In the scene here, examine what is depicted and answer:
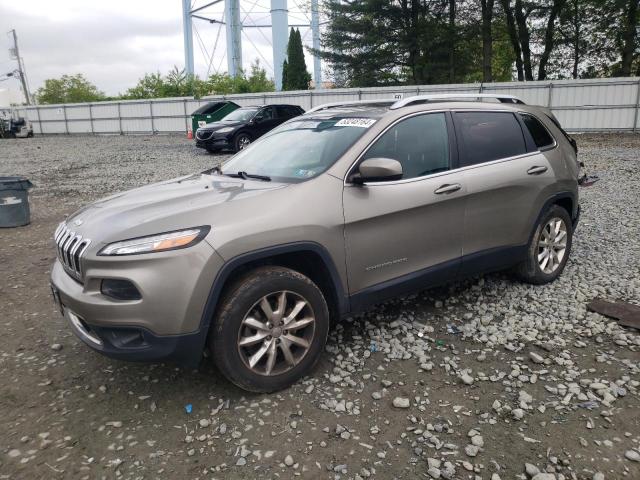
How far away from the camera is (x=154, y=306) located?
8.82 feet

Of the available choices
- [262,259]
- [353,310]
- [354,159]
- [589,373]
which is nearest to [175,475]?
[262,259]

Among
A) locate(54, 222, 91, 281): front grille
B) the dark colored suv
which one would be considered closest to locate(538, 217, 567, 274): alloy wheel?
locate(54, 222, 91, 281): front grille

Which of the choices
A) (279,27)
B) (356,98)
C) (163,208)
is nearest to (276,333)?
(163,208)

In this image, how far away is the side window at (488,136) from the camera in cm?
405

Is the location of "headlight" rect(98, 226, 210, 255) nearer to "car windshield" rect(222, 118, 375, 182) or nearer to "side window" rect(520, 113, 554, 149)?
"car windshield" rect(222, 118, 375, 182)

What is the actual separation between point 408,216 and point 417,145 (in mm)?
605

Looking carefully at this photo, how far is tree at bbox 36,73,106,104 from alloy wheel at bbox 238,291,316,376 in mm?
62515

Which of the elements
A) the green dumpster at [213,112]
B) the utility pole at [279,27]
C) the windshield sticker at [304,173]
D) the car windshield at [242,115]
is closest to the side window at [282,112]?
the car windshield at [242,115]

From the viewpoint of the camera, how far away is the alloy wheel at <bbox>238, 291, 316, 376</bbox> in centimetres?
298

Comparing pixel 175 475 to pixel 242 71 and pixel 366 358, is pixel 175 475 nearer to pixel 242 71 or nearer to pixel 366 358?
pixel 366 358

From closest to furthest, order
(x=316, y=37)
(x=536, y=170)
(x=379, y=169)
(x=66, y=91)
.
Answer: (x=379, y=169) < (x=536, y=170) < (x=316, y=37) < (x=66, y=91)

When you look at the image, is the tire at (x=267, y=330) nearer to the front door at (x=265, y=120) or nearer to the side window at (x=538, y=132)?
the side window at (x=538, y=132)

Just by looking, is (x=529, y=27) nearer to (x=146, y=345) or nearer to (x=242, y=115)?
(x=242, y=115)

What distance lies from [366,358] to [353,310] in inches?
15.6
